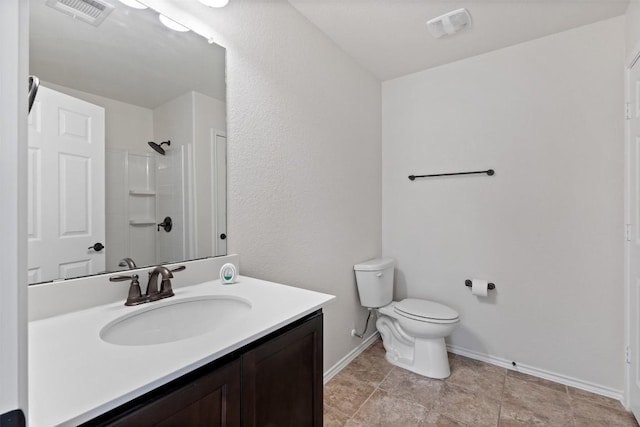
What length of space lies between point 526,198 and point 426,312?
105cm

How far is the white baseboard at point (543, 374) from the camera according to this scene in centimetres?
181

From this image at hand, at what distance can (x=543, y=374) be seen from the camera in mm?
2008

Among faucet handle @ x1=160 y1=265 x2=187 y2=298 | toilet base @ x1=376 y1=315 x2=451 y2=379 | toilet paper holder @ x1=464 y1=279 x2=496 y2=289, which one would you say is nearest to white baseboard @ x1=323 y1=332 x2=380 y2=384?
toilet base @ x1=376 y1=315 x2=451 y2=379

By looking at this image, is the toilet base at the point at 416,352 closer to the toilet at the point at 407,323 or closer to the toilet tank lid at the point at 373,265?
the toilet at the point at 407,323

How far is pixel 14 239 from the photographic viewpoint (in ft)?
1.14

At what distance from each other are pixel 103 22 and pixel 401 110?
213cm

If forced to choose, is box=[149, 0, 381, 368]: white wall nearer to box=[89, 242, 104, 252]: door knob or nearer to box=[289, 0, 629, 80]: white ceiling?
box=[289, 0, 629, 80]: white ceiling

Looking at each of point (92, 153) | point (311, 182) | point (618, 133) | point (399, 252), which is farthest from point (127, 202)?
point (618, 133)

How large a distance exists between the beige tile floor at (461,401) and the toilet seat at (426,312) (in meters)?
0.40

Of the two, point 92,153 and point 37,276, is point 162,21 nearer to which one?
point 92,153

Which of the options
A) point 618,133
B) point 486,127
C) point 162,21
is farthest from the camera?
point 486,127

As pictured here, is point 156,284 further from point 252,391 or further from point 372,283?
point 372,283

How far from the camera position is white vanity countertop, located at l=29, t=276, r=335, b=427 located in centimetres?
48

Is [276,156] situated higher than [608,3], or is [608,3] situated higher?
[608,3]
